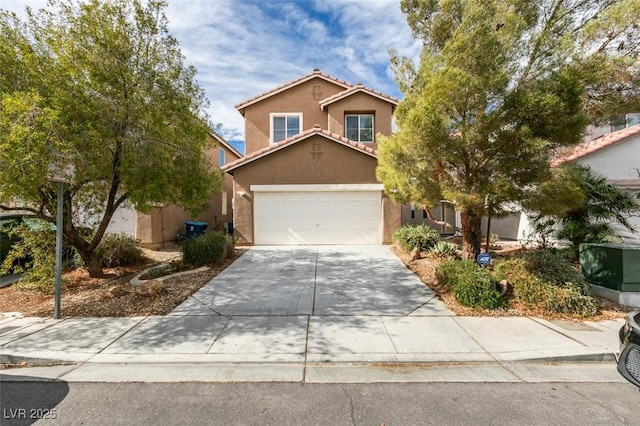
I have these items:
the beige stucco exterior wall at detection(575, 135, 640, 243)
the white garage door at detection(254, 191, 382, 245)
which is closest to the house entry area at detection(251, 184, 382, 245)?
the white garage door at detection(254, 191, 382, 245)

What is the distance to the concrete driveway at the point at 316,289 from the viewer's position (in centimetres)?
588

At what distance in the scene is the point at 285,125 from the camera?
53.2 ft

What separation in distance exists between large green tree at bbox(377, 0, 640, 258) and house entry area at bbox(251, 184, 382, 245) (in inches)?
200

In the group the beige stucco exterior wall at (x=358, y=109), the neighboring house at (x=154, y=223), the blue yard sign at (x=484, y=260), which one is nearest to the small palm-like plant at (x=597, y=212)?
the blue yard sign at (x=484, y=260)

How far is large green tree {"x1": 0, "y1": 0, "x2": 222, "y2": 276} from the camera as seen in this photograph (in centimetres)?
534

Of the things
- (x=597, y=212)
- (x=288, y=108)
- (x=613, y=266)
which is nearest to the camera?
(x=613, y=266)

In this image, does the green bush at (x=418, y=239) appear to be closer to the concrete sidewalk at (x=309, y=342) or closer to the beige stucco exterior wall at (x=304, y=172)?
the beige stucco exterior wall at (x=304, y=172)

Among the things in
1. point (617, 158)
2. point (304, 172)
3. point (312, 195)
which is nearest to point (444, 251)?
point (312, 195)

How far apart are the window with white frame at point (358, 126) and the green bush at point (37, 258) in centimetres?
1209

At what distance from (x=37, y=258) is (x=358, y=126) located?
12.9m

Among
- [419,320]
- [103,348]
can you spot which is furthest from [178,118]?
[419,320]

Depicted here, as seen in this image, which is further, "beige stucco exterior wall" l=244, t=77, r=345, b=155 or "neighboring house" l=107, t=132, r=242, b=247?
"beige stucco exterior wall" l=244, t=77, r=345, b=155

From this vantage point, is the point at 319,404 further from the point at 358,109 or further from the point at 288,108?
the point at 288,108

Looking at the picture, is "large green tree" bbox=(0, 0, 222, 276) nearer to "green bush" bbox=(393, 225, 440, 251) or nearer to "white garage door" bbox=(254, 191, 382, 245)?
"white garage door" bbox=(254, 191, 382, 245)
